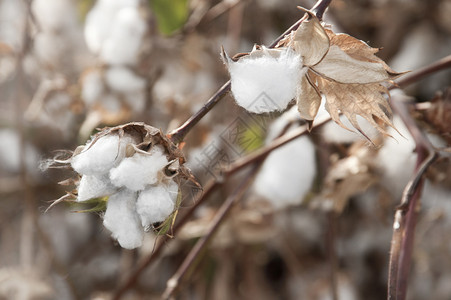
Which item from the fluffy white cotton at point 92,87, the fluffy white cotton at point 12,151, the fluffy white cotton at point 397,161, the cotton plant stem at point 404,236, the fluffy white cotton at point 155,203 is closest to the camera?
the fluffy white cotton at point 155,203

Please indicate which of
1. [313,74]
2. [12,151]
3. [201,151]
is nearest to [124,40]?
[201,151]

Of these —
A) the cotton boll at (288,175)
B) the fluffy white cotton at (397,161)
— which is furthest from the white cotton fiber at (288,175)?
the fluffy white cotton at (397,161)

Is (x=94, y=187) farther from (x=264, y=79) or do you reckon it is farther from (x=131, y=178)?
(x=264, y=79)

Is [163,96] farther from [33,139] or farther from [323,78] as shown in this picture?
[323,78]

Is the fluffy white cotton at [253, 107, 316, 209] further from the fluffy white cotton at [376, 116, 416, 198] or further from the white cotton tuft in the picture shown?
the white cotton tuft

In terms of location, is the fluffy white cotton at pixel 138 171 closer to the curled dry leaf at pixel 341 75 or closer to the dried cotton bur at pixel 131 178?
the dried cotton bur at pixel 131 178

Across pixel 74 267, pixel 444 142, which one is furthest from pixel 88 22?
pixel 444 142

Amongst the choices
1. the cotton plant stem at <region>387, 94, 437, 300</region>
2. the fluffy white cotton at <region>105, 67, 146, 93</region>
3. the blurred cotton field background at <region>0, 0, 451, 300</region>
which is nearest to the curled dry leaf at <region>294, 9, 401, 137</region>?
the cotton plant stem at <region>387, 94, 437, 300</region>
